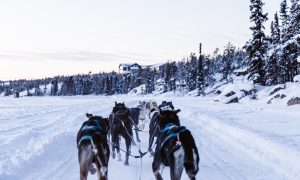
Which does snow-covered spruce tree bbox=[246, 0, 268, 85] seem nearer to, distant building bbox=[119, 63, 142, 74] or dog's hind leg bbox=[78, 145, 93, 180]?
dog's hind leg bbox=[78, 145, 93, 180]

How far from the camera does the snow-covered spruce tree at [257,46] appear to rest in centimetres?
4228

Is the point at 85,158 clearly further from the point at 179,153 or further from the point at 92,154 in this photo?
the point at 179,153

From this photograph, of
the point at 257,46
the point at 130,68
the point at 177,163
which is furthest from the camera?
the point at 130,68

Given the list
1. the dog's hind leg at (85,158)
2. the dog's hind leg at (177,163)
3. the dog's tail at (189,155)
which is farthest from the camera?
the dog's hind leg at (85,158)

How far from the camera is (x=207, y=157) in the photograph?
31.7 ft

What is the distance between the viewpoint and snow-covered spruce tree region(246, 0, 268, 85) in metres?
42.3

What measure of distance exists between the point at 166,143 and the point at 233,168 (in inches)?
126

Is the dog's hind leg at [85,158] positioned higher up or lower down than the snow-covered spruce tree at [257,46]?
lower down

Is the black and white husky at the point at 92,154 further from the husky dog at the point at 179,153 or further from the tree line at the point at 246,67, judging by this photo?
the tree line at the point at 246,67

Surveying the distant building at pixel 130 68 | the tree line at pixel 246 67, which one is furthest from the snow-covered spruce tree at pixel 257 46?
the distant building at pixel 130 68

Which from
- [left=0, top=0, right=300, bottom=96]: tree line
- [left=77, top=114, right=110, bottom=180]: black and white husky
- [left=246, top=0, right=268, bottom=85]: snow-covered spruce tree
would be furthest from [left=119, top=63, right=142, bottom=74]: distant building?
[left=77, top=114, right=110, bottom=180]: black and white husky

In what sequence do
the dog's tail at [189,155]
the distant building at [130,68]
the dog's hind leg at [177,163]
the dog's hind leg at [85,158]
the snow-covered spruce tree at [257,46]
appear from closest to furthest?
1. the dog's hind leg at [177,163]
2. the dog's tail at [189,155]
3. the dog's hind leg at [85,158]
4. the snow-covered spruce tree at [257,46]
5. the distant building at [130,68]

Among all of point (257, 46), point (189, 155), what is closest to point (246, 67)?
point (257, 46)

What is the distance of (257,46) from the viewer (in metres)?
42.8
